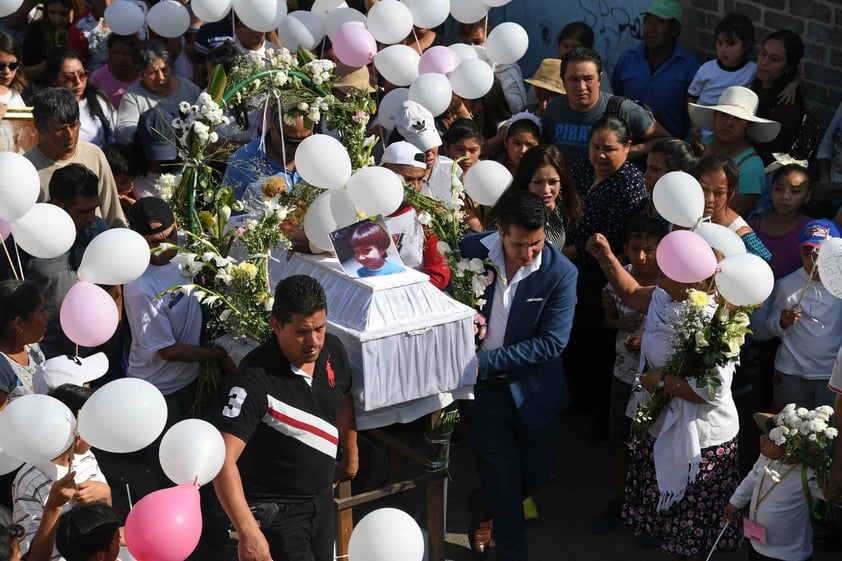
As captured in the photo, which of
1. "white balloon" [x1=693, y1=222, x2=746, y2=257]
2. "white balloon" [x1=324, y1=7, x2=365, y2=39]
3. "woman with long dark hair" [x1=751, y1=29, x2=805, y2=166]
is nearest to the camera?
"white balloon" [x1=693, y1=222, x2=746, y2=257]

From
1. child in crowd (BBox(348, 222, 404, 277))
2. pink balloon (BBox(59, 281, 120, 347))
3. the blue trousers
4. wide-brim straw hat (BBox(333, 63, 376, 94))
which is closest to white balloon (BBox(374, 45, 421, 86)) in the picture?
wide-brim straw hat (BBox(333, 63, 376, 94))

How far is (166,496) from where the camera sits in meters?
3.80

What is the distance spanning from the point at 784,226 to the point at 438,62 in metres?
2.42

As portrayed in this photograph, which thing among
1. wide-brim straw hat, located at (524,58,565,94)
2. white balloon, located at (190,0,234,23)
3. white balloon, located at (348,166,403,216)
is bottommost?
wide-brim straw hat, located at (524,58,565,94)

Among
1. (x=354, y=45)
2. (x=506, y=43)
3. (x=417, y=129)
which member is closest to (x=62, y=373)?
(x=417, y=129)

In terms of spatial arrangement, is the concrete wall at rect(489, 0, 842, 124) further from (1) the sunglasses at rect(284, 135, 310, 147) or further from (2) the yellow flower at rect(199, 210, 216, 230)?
(2) the yellow flower at rect(199, 210, 216, 230)

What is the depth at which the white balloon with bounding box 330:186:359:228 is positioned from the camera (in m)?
5.27

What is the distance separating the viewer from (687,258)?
4930 millimetres

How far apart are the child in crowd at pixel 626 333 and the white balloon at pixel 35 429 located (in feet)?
9.52

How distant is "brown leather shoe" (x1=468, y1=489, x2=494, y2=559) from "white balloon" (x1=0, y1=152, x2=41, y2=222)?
102 inches

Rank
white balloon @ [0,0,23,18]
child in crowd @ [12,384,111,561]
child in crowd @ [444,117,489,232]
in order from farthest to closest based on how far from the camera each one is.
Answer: white balloon @ [0,0,23,18]
child in crowd @ [444,117,489,232]
child in crowd @ [12,384,111,561]

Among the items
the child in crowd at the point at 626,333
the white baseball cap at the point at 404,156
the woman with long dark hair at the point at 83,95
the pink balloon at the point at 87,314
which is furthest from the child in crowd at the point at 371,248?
the woman with long dark hair at the point at 83,95

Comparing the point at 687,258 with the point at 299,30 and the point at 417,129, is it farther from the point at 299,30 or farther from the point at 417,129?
the point at 299,30

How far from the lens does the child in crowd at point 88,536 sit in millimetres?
3859
